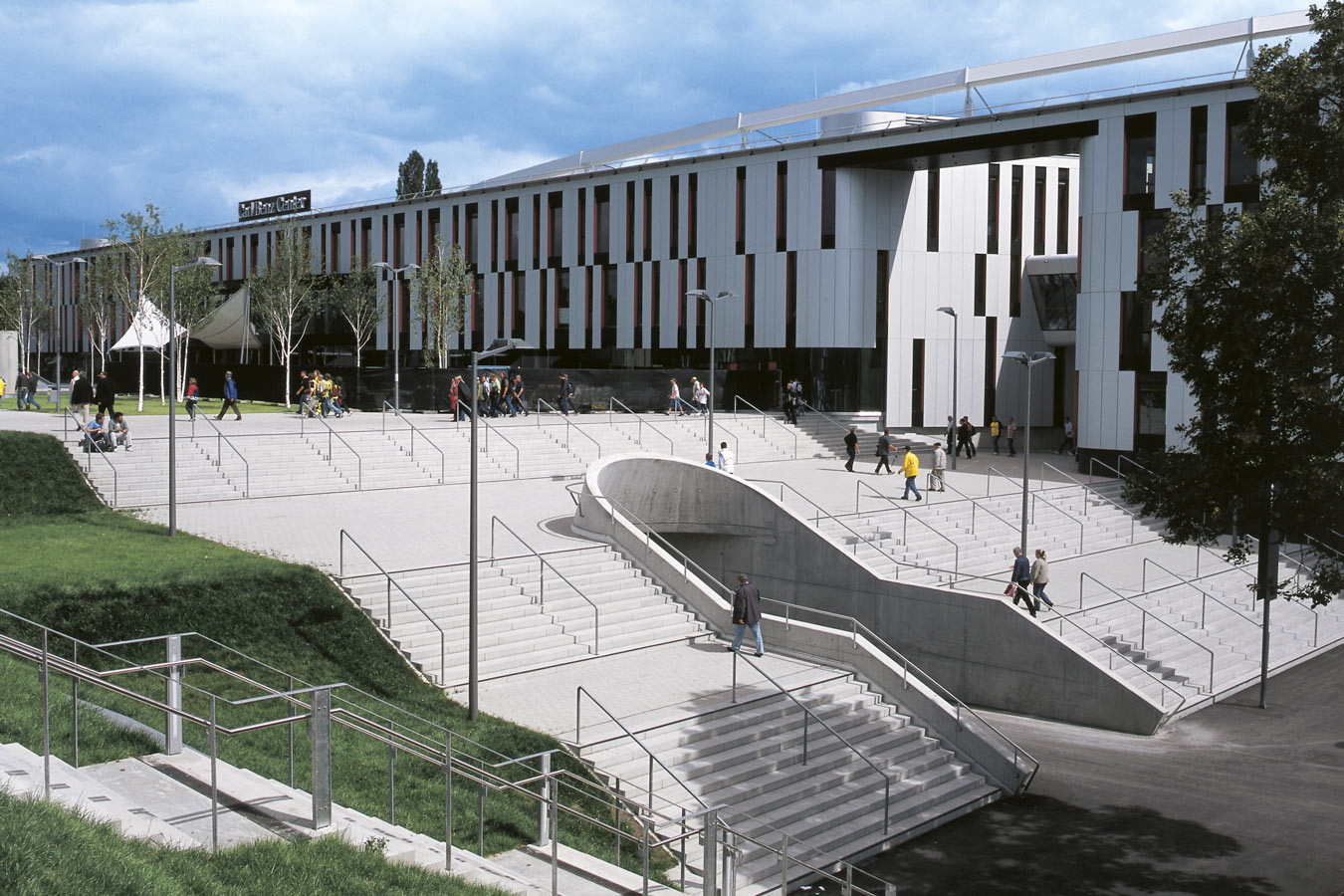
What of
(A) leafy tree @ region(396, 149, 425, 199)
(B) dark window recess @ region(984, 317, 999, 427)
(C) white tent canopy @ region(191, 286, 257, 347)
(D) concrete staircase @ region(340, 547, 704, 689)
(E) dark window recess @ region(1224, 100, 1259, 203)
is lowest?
(D) concrete staircase @ region(340, 547, 704, 689)

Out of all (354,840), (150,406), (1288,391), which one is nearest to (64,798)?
(354,840)

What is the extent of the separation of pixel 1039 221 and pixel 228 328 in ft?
140

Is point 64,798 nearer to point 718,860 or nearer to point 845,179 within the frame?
point 718,860

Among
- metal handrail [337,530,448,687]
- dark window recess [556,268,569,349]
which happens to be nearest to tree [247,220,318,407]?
dark window recess [556,268,569,349]

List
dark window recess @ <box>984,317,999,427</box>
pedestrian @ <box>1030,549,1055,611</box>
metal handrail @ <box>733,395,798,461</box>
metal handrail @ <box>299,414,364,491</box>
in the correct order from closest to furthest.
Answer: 1. pedestrian @ <box>1030,549,1055,611</box>
2. metal handrail @ <box>299,414,364,491</box>
3. metal handrail @ <box>733,395,798,461</box>
4. dark window recess @ <box>984,317,999,427</box>

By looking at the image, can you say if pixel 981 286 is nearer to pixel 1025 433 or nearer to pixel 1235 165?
pixel 1235 165

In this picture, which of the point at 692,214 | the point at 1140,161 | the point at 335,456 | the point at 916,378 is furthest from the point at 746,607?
the point at 692,214

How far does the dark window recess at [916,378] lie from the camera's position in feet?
153

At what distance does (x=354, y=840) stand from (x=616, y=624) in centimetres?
1158

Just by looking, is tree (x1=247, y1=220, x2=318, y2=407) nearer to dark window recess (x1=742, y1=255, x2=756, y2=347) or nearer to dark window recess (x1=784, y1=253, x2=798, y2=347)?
dark window recess (x1=742, y1=255, x2=756, y2=347)

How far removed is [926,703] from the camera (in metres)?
18.6

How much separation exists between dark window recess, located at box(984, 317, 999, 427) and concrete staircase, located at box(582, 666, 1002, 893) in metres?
31.7

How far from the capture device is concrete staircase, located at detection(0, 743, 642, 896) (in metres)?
8.53

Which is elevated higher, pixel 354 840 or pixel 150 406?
pixel 150 406
